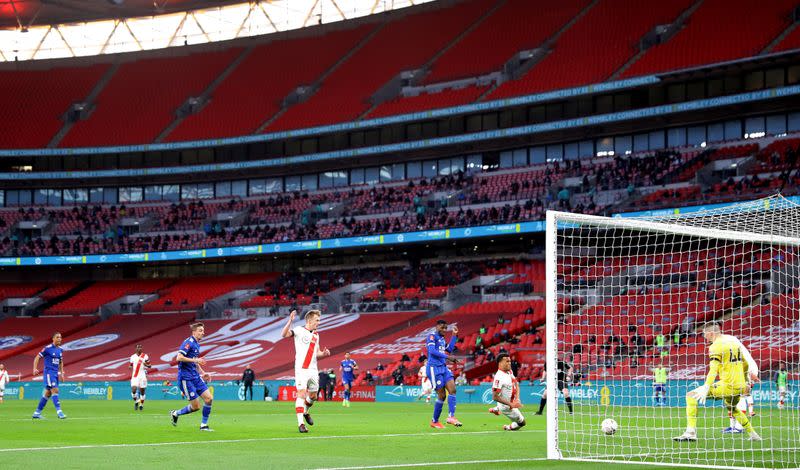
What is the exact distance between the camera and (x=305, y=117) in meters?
69.6

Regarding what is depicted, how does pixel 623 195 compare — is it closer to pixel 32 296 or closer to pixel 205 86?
pixel 205 86

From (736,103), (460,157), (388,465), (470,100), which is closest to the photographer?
(388,465)

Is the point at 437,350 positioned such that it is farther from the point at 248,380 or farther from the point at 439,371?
the point at 248,380

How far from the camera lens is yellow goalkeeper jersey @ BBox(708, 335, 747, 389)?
1523cm

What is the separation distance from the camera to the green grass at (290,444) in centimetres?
1377

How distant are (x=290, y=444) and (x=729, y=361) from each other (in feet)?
23.5

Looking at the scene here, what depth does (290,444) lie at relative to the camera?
56.1 feet

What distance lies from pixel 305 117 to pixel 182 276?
15.7m

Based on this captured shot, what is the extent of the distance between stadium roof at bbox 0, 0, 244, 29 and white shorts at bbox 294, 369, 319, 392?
202 feet

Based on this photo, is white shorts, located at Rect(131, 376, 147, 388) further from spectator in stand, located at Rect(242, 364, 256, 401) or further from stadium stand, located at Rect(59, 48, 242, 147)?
stadium stand, located at Rect(59, 48, 242, 147)

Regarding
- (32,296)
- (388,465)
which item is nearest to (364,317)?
(32,296)

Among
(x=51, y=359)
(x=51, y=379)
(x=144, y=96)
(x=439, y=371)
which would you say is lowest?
(x=51, y=379)

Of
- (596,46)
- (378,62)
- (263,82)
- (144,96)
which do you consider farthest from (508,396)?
(144,96)

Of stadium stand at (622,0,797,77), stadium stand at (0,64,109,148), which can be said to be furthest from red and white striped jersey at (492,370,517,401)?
stadium stand at (0,64,109,148)
